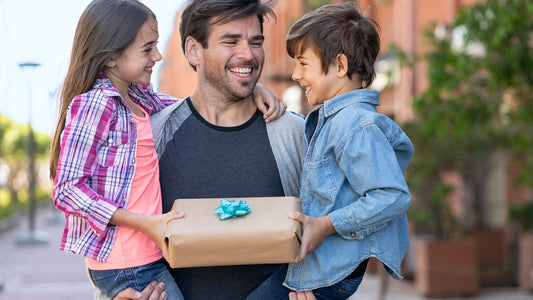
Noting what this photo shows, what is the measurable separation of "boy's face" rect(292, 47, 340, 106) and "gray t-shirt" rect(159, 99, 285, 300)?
15.6 inches

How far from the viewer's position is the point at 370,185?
2.51 meters

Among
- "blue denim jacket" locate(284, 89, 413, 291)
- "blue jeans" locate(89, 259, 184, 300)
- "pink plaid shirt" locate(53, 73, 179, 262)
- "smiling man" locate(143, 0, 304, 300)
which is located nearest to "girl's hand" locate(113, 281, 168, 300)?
"blue jeans" locate(89, 259, 184, 300)

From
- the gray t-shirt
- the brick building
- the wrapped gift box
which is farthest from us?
the brick building

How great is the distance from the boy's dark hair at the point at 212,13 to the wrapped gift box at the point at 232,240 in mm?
1075

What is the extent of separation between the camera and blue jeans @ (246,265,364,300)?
8.86ft

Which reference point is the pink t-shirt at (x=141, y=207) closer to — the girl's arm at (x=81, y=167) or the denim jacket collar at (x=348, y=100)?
the girl's arm at (x=81, y=167)

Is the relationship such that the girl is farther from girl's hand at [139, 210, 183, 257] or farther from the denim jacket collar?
the denim jacket collar

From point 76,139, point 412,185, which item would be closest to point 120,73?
point 76,139

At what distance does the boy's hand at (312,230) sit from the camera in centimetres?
247

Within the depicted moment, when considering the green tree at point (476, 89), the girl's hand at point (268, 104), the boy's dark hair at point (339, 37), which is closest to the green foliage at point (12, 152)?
the green tree at point (476, 89)

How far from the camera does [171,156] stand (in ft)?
10.1

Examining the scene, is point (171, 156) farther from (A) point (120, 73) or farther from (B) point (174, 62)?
(B) point (174, 62)

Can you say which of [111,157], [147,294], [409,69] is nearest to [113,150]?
[111,157]

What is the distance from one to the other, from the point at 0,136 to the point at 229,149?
24.8m
